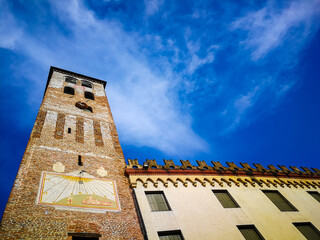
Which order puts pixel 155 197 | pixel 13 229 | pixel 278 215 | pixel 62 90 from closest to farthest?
pixel 13 229
pixel 155 197
pixel 278 215
pixel 62 90

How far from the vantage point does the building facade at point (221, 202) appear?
1054 cm

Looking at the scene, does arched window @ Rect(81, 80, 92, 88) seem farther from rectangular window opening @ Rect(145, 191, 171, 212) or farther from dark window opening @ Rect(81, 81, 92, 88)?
rectangular window opening @ Rect(145, 191, 171, 212)

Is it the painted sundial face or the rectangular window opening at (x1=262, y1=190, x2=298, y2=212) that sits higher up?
the painted sundial face

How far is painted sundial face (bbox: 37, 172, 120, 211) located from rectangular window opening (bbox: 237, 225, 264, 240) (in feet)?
22.6

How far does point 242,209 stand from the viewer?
12.5 m

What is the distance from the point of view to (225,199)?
43.2ft

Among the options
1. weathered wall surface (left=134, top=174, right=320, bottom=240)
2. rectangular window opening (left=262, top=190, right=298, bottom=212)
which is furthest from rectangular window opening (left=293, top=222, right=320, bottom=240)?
rectangular window opening (left=262, top=190, right=298, bottom=212)

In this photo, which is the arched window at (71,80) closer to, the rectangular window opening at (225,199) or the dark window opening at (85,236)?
the dark window opening at (85,236)

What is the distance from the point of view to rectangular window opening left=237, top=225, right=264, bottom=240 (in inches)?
433

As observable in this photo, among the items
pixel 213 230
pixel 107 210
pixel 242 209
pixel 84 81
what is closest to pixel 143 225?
pixel 107 210

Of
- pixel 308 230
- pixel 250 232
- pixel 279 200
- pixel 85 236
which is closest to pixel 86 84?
pixel 85 236

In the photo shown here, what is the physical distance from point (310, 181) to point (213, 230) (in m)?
12.7

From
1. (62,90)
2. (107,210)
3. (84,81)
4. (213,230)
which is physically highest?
(84,81)

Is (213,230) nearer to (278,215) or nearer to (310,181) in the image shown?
(278,215)
